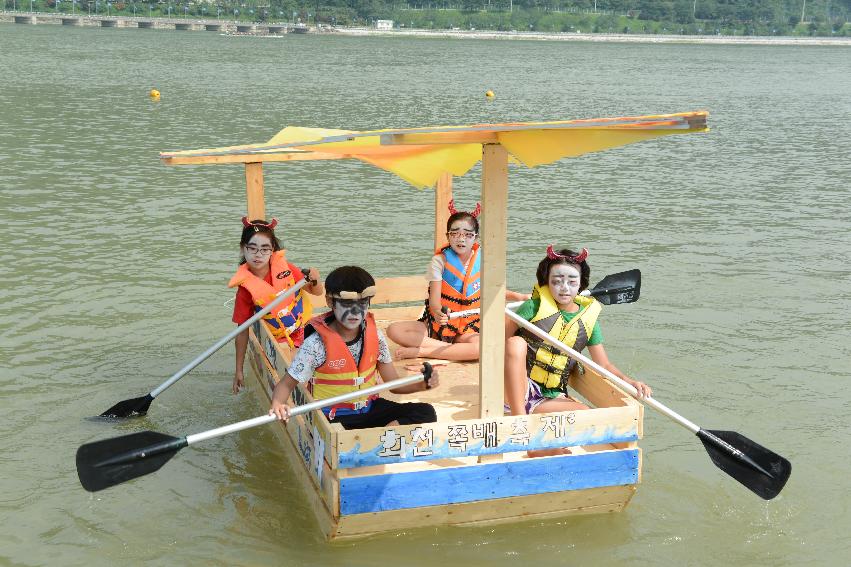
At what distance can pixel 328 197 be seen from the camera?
1825cm

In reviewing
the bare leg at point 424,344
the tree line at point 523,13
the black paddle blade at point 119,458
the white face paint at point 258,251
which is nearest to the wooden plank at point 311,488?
Result: the black paddle blade at point 119,458

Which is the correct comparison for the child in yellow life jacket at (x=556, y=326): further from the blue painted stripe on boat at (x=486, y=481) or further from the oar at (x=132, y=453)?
the oar at (x=132, y=453)

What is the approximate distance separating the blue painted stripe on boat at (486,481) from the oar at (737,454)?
44 cm

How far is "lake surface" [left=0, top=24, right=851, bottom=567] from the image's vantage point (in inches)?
272

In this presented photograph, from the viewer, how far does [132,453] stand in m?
6.29

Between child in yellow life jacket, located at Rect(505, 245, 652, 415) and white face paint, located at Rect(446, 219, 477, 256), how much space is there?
1.28 metres

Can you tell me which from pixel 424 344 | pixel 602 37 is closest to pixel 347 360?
pixel 424 344

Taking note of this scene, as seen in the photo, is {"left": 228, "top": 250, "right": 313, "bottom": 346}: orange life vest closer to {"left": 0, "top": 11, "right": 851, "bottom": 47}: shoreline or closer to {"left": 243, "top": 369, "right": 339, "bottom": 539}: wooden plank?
{"left": 243, "top": 369, "right": 339, "bottom": 539}: wooden plank

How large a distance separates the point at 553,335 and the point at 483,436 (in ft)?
4.08

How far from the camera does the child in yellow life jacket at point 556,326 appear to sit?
7.09 meters

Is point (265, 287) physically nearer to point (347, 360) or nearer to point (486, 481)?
point (347, 360)

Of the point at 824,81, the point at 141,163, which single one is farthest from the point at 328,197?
the point at 824,81

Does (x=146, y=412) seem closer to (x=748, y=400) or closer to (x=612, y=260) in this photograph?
(x=748, y=400)

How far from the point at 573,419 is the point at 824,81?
59793 mm
